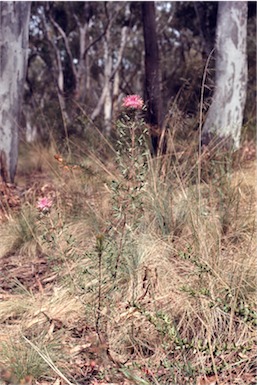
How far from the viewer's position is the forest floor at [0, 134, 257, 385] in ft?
8.38

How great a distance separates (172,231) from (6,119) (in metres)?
2.49

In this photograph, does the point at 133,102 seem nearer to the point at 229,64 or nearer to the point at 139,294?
the point at 139,294

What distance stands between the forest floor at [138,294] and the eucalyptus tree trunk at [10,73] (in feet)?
4.43

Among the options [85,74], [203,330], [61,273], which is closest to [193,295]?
[203,330]

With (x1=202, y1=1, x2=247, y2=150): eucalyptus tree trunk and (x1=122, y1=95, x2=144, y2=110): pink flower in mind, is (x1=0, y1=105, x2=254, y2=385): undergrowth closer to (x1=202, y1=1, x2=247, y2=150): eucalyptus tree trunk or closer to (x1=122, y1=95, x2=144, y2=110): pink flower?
(x1=122, y1=95, x2=144, y2=110): pink flower

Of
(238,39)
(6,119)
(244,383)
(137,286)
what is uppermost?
(238,39)

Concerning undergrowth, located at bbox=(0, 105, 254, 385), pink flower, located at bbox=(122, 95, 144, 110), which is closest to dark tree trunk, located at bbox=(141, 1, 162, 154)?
undergrowth, located at bbox=(0, 105, 254, 385)

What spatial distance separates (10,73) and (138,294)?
3.17 m

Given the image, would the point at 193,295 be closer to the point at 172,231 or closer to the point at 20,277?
the point at 172,231

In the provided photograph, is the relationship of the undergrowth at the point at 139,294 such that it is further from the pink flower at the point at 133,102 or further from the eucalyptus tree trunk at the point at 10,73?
the eucalyptus tree trunk at the point at 10,73

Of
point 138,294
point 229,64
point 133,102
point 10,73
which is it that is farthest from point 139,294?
point 229,64

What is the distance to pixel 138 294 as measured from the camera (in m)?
3.06

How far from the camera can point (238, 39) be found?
6.77m

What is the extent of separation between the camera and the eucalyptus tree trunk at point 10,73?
548cm
